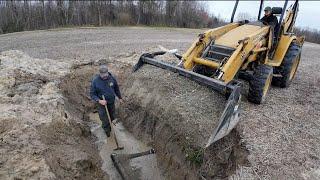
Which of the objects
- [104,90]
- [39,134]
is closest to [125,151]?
[104,90]

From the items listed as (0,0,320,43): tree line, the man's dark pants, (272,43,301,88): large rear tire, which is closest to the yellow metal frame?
(272,43,301,88): large rear tire

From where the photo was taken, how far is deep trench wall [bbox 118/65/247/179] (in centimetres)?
619

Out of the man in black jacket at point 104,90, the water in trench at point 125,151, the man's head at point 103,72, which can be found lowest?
the water in trench at point 125,151

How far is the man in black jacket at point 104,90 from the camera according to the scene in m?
7.27

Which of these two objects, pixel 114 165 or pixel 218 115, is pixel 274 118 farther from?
pixel 114 165

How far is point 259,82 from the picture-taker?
7789 millimetres

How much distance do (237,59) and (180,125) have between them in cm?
186

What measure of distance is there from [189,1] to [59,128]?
2079cm

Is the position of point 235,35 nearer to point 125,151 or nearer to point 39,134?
point 125,151

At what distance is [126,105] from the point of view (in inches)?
321

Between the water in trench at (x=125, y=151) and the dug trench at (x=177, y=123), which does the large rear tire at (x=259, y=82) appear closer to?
the dug trench at (x=177, y=123)

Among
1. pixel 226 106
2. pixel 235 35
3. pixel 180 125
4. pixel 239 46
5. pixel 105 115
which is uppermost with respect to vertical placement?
pixel 235 35

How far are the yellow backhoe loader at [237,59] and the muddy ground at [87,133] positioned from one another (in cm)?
45

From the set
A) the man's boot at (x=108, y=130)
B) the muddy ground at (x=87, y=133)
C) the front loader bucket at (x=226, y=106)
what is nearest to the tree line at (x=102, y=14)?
the muddy ground at (x=87, y=133)
